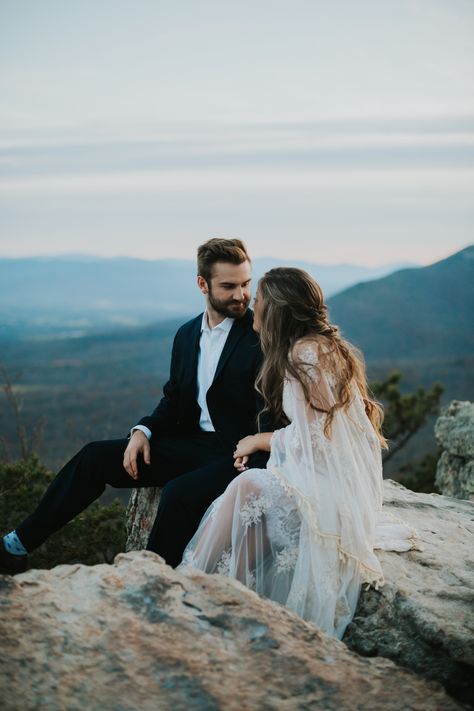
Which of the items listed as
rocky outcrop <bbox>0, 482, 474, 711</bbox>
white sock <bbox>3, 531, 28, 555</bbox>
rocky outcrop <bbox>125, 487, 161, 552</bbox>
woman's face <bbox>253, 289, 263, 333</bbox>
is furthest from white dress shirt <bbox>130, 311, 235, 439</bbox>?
rocky outcrop <bbox>0, 482, 474, 711</bbox>

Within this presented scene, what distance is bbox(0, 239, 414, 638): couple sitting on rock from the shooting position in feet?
10.5

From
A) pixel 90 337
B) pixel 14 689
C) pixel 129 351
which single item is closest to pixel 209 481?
pixel 14 689

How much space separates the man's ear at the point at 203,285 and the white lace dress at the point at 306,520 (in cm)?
146

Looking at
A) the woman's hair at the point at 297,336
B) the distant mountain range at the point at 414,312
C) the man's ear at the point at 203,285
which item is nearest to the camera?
the woman's hair at the point at 297,336

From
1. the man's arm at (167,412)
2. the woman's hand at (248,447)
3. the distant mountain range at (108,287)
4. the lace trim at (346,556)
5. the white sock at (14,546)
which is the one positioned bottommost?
the white sock at (14,546)

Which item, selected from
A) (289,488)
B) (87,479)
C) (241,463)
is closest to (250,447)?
(241,463)

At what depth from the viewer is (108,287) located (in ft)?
474

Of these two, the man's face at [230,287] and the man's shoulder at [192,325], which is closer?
the man's face at [230,287]

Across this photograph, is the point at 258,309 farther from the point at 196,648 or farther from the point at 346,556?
the point at 196,648

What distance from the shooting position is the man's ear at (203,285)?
186 inches

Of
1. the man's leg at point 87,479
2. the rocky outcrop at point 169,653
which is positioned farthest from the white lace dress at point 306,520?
the man's leg at point 87,479

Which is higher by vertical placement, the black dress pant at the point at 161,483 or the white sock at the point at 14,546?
the black dress pant at the point at 161,483

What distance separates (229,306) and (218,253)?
365mm

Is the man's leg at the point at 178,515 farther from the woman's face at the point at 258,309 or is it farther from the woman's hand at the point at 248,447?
the woman's face at the point at 258,309
